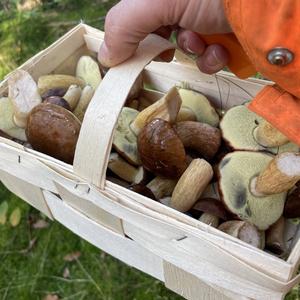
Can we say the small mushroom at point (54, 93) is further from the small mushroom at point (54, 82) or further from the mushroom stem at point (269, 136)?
the mushroom stem at point (269, 136)

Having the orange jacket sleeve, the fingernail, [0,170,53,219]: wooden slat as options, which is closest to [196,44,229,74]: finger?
the fingernail

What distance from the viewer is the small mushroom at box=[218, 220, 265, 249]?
84 cm

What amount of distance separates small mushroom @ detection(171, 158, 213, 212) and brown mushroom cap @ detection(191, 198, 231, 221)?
0.06 ft

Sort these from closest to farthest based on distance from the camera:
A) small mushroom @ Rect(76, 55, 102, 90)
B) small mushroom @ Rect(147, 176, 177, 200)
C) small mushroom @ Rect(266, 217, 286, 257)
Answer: small mushroom @ Rect(266, 217, 286, 257), small mushroom @ Rect(147, 176, 177, 200), small mushroom @ Rect(76, 55, 102, 90)

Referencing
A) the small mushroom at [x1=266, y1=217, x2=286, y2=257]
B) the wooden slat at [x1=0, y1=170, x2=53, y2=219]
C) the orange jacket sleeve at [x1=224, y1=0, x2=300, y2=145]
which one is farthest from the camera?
the wooden slat at [x1=0, y1=170, x2=53, y2=219]

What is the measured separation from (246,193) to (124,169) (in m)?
0.25

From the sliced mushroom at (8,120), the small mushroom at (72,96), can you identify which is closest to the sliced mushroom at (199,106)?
the small mushroom at (72,96)

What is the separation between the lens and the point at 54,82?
3.74ft

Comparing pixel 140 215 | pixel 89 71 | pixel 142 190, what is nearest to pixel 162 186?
pixel 142 190

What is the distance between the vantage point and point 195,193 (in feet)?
3.00

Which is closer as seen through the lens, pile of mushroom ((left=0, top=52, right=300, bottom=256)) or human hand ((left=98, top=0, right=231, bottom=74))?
human hand ((left=98, top=0, right=231, bottom=74))

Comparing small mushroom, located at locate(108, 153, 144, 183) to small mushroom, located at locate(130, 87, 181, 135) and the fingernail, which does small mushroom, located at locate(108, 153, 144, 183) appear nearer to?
small mushroom, located at locate(130, 87, 181, 135)

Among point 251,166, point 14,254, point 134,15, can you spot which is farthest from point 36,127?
point 14,254

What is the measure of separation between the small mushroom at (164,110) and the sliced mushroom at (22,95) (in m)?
0.23
